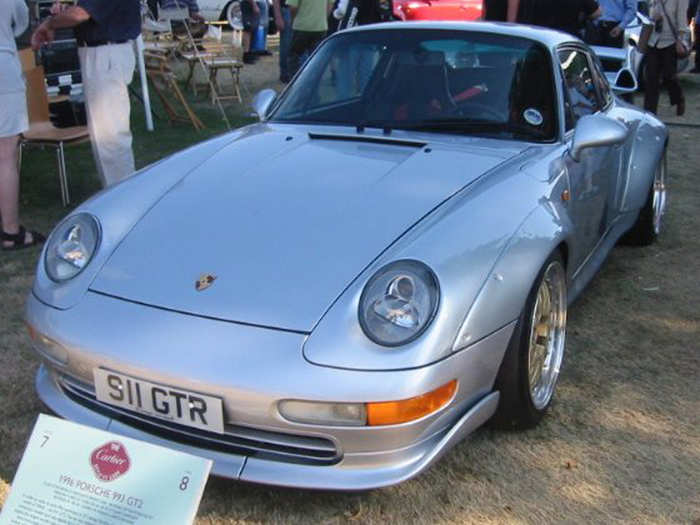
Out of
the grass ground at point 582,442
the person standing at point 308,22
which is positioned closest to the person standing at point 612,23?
the person standing at point 308,22

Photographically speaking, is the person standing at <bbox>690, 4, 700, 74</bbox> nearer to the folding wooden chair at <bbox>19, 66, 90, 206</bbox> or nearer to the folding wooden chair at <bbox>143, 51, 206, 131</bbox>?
the folding wooden chair at <bbox>143, 51, 206, 131</bbox>

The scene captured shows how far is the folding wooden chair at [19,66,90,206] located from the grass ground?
124cm

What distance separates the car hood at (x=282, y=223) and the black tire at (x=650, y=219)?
185 centimetres

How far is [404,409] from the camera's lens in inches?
88.3

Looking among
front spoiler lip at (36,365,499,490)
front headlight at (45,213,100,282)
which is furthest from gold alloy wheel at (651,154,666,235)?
front headlight at (45,213,100,282)

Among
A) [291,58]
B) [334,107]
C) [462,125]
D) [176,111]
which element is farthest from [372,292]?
[291,58]

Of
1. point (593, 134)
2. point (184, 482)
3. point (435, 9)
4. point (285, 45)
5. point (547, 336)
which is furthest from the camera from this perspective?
point (435, 9)

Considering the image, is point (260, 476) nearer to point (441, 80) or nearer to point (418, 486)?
point (418, 486)

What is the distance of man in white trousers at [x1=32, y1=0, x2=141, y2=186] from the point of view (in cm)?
504

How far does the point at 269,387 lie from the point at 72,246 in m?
1.04

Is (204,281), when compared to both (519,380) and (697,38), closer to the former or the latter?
(519,380)

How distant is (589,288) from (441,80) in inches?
59.5

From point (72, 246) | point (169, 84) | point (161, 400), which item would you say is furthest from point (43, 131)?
point (161, 400)

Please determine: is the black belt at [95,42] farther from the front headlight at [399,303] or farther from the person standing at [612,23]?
the person standing at [612,23]
